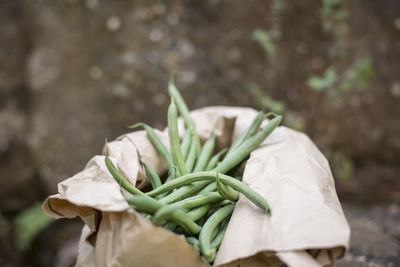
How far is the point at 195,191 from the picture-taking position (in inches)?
47.9

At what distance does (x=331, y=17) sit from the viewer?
2.48 meters

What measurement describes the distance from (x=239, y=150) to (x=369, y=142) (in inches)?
70.9

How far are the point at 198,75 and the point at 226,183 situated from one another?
5.59ft

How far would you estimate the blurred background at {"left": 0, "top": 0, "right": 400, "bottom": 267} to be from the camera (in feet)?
8.23

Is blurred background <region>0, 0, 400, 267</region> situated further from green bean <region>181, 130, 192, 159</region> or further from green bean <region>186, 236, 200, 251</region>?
green bean <region>186, 236, 200, 251</region>

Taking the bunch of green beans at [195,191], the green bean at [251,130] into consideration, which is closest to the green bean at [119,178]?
the bunch of green beans at [195,191]

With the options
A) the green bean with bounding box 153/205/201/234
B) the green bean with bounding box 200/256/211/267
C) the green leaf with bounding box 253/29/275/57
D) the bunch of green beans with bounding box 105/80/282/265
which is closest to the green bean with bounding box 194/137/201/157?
the bunch of green beans with bounding box 105/80/282/265

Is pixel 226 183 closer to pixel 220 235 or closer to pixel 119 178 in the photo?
pixel 220 235

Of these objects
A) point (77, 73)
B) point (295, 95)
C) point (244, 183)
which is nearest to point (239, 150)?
point (244, 183)

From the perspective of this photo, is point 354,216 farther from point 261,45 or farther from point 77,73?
point 77,73

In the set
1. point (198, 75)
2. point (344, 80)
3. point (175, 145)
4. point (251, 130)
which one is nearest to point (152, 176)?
point (175, 145)

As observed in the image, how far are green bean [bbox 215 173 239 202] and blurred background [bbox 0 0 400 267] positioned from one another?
164cm

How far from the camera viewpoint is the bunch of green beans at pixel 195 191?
97 cm

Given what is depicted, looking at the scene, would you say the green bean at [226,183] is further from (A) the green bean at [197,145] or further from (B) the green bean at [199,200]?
(A) the green bean at [197,145]
